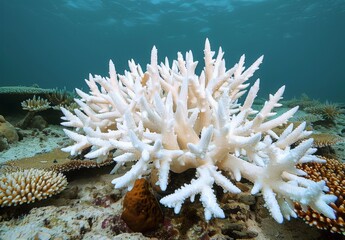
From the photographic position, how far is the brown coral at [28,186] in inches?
112

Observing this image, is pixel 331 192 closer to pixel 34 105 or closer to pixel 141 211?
pixel 141 211

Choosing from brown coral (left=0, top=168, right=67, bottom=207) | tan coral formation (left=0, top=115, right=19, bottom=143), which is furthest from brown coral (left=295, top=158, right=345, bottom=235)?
tan coral formation (left=0, top=115, right=19, bottom=143)

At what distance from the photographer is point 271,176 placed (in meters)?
1.91

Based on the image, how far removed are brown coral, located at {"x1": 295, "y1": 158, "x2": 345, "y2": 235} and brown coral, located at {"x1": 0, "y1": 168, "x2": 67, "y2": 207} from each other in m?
2.90

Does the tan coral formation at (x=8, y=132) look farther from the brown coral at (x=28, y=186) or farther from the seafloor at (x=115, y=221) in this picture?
the seafloor at (x=115, y=221)

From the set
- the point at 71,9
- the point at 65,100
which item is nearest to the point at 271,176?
the point at 65,100

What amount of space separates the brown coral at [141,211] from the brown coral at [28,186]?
4.28ft

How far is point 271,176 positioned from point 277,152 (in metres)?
0.20

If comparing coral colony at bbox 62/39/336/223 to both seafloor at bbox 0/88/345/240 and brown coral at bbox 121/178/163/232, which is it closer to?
brown coral at bbox 121/178/163/232

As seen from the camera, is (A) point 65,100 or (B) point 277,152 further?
(A) point 65,100

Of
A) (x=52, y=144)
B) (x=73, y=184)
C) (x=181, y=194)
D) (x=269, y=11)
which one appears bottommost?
(x=52, y=144)

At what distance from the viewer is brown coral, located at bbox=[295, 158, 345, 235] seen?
2.22 metres

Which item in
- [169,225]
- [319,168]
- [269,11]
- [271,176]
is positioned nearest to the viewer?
[271,176]

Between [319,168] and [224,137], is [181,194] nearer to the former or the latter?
[224,137]
